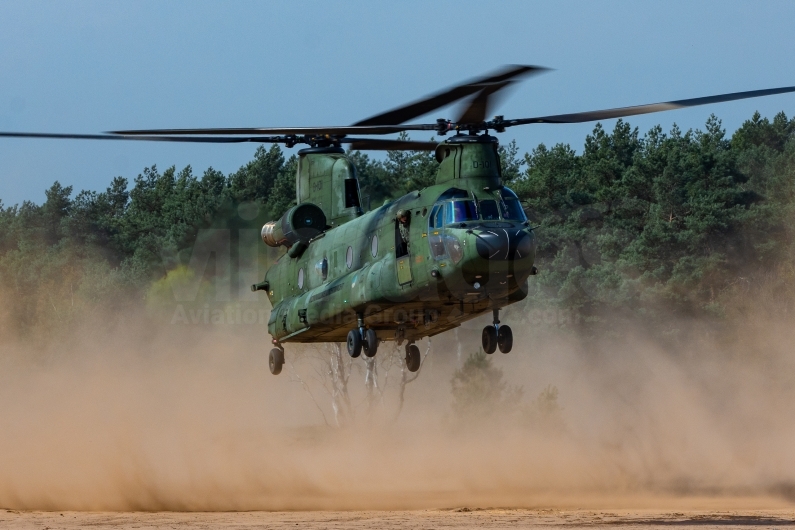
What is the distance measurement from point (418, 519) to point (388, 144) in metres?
7.72

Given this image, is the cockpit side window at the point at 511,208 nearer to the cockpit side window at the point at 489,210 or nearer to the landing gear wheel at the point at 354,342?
the cockpit side window at the point at 489,210

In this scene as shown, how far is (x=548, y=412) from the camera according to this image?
3903 cm

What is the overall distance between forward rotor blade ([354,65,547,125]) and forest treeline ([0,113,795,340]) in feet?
56.2

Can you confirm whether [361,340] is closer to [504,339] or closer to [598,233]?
[504,339]

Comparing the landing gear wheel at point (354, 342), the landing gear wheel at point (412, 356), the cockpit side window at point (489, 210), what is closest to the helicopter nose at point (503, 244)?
the cockpit side window at point (489, 210)

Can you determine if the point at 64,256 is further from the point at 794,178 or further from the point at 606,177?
the point at 794,178

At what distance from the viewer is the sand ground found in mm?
22469

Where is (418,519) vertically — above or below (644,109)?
below

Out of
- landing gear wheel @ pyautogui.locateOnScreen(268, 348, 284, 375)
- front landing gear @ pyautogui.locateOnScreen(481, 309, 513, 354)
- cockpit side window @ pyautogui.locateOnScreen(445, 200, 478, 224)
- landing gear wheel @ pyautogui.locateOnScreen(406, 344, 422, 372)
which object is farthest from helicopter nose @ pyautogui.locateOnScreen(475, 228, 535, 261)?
landing gear wheel @ pyautogui.locateOnScreen(268, 348, 284, 375)

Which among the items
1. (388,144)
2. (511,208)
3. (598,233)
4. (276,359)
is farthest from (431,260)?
(598,233)

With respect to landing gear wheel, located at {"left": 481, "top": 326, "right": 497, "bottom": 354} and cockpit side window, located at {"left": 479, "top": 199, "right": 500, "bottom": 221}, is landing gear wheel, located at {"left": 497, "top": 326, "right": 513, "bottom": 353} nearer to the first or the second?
landing gear wheel, located at {"left": 481, "top": 326, "right": 497, "bottom": 354}

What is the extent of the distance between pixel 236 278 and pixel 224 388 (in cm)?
816

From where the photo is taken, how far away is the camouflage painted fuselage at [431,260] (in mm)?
18719

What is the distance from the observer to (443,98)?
17.1m
